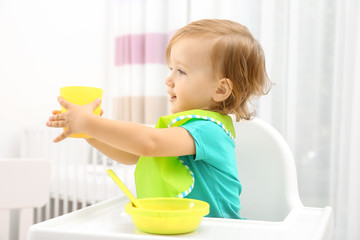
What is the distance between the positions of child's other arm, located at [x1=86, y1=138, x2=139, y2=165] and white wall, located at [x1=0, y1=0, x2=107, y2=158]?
1.37m

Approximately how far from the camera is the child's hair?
0.89m

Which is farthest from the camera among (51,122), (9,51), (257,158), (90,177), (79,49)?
(79,49)

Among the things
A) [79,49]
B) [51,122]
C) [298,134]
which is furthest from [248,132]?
[79,49]

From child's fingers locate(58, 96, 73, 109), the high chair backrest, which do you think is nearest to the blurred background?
the high chair backrest

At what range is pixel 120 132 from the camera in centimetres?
67

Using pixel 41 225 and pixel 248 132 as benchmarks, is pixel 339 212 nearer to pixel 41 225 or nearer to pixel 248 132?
pixel 248 132

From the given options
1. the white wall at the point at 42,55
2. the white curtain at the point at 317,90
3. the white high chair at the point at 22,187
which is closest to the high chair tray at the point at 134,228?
the white high chair at the point at 22,187

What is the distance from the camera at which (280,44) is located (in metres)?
1.83

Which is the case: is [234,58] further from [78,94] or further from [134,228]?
[134,228]

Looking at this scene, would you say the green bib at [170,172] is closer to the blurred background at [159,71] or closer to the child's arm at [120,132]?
the child's arm at [120,132]

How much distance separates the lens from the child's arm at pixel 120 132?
67 centimetres

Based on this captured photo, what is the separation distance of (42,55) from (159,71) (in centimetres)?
63

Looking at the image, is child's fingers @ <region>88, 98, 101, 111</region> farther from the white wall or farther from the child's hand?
the white wall

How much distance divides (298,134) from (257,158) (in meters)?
0.80
